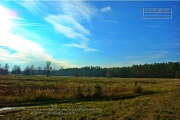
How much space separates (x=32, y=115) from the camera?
13234 millimetres

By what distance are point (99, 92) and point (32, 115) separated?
12.0 metres

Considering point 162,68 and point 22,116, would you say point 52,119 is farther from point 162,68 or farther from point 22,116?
point 162,68

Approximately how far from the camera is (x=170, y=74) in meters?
108

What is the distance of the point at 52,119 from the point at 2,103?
905 cm

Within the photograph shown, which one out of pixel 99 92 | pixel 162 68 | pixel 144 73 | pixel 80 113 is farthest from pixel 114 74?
pixel 80 113

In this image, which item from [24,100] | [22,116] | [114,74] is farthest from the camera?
[114,74]

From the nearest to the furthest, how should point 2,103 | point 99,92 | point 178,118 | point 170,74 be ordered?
point 178,118 < point 2,103 < point 99,92 < point 170,74

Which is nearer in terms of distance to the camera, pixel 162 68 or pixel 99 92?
pixel 99 92

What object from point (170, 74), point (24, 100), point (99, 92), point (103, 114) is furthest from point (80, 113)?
point (170, 74)

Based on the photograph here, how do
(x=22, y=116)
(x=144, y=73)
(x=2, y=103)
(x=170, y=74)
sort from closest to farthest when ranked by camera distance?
(x=22, y=116), (x=2, y=103), (x=170, y=74), (x=144, y=73)

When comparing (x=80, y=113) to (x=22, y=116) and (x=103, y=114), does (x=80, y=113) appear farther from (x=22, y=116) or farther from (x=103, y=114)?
(x=22, y=116)

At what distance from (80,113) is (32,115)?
9.91ft

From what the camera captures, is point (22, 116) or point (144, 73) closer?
point (22, 116)

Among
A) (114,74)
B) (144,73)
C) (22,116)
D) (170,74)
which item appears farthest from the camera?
(114,74)
